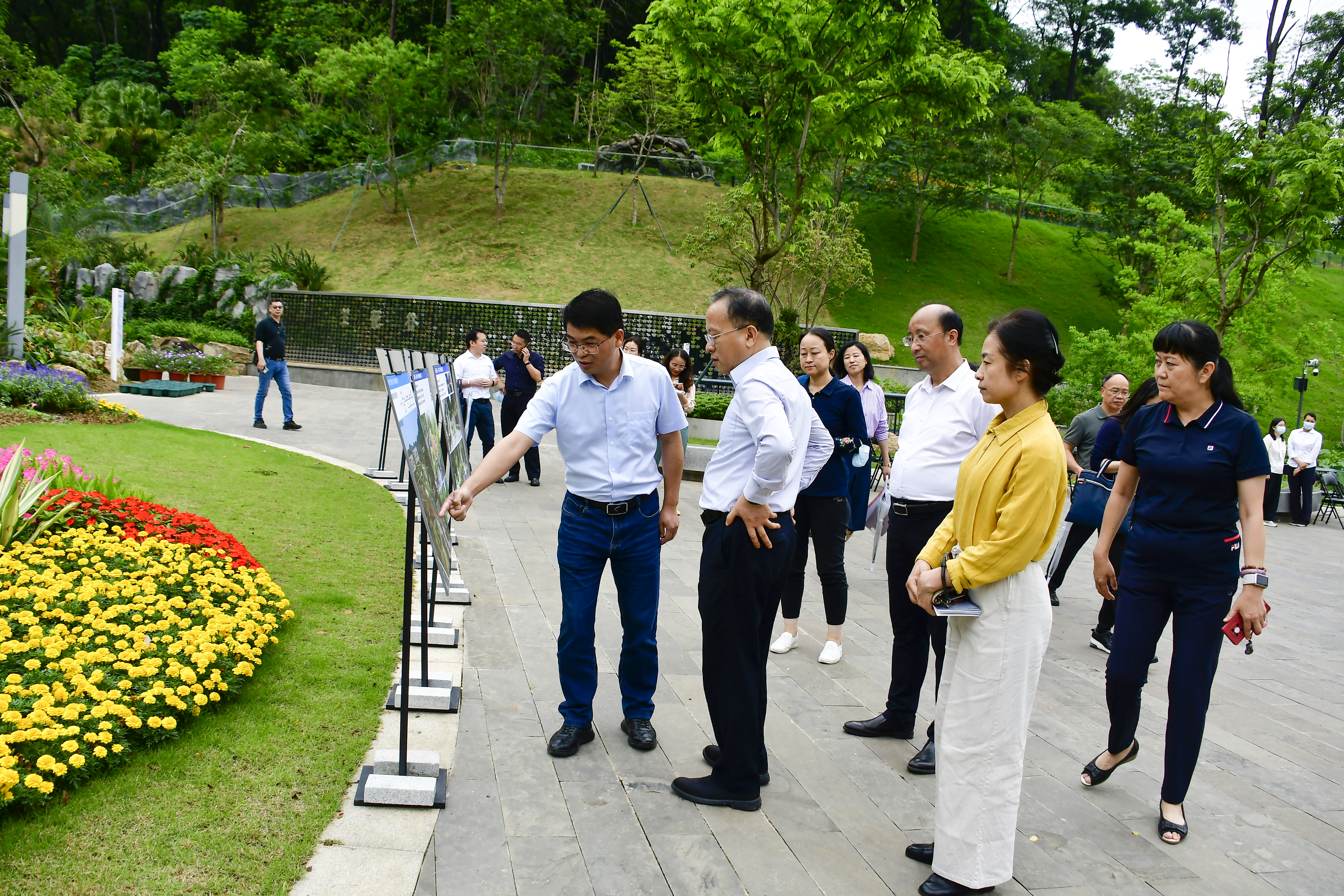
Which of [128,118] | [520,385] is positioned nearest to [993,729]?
[520,385]

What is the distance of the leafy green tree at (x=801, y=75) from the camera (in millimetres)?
14859

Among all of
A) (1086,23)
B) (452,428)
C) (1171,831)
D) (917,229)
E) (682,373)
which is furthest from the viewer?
(1086,23)

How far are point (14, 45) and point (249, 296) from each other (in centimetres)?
1417

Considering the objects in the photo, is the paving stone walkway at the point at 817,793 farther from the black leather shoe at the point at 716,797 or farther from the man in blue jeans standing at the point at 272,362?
the man in blue jeans standing at the point at 272,362

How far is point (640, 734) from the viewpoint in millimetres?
3824

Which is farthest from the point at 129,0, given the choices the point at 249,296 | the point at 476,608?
the point at 476,608

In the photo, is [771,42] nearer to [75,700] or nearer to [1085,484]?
[1085,484]

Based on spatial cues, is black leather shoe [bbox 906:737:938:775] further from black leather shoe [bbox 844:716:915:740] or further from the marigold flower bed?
the marigold flower bed

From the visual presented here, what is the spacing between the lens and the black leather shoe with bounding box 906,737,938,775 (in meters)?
3.78

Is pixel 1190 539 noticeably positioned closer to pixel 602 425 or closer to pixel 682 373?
pixel 602 425

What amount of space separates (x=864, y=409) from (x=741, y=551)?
3011 mm

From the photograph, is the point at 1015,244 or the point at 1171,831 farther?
the point at 1015,244

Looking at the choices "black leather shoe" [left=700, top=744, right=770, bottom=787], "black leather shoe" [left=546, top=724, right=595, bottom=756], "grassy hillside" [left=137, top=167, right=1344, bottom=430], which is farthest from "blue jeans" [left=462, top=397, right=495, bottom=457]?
"grassy hillside" [left=137, top=167, right=1344, bottom=430]

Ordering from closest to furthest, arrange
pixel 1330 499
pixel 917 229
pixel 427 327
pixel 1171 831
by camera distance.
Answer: pixel 1171 831 < pixel 1330 499 < pixel 427 327 < pixel 917 229
